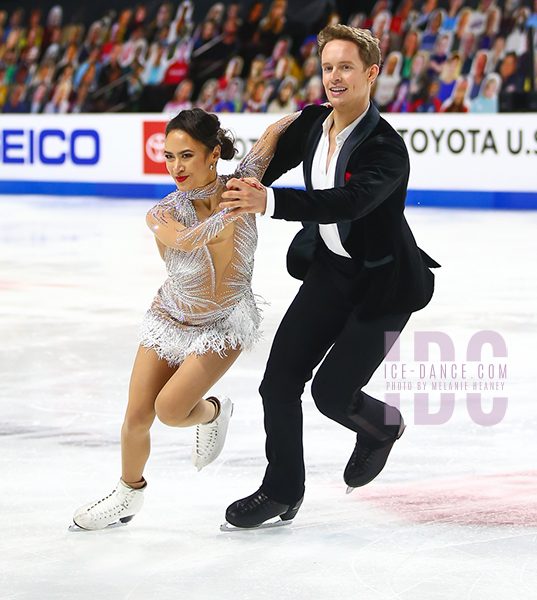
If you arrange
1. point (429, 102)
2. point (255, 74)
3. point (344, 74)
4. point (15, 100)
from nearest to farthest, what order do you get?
1. point (344, 74)
2. point (429, 102)
3. point (255, 74)
4. point (15, 100)

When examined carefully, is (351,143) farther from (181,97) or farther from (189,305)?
(181,97)

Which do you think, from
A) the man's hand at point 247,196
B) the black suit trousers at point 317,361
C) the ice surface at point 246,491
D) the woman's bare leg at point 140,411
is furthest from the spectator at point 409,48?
the man's hand at point 247,196

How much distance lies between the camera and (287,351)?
8.39ft

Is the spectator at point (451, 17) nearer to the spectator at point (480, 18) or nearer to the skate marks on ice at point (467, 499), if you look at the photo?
the spectator at point (480, 18)

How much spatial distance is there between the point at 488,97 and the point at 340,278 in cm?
932

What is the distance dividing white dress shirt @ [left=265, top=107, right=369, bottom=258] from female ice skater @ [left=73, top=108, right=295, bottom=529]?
0.61 feet

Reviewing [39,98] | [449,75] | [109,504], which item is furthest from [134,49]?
[109,504]

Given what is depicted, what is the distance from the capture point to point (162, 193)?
12.3 metres

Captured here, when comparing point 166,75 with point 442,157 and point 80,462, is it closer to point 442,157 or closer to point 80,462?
point 442,157

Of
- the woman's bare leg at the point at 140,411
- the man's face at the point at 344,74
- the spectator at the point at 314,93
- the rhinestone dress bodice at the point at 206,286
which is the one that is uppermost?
the spectator at the point at 314,93

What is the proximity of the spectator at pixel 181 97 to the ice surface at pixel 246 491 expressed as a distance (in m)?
8.32

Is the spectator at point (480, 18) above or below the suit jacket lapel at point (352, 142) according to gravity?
above

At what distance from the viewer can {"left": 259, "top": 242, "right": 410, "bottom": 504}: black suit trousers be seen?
2553 millimetres

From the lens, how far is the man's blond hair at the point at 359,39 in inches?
96.0
